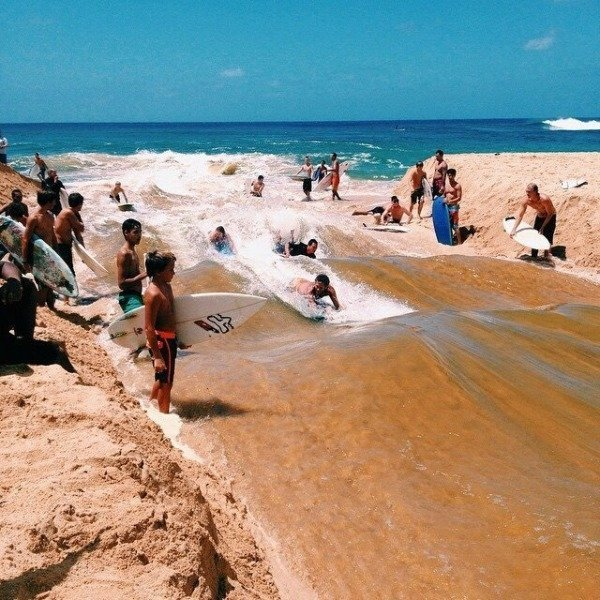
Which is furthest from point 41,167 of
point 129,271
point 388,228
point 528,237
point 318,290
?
point 528,237

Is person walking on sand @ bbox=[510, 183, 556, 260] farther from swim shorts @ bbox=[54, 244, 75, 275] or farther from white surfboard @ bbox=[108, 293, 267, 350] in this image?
swim shorts @ bbox=[54, 244, 75, 275]

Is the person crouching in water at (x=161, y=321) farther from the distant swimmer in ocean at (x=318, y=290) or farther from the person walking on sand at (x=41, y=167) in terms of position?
the person walking on sand at (x=41, y=167)

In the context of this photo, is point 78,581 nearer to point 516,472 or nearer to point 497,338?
point 516,472

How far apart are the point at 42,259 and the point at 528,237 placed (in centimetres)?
858

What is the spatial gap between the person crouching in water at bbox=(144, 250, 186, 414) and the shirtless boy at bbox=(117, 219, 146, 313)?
1424mm

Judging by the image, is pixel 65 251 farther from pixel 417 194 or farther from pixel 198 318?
pixel 417 194

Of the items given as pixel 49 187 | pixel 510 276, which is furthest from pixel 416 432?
pixel 49 187

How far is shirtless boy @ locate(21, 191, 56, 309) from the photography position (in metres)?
6.24

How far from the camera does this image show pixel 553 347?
6320 millimetres

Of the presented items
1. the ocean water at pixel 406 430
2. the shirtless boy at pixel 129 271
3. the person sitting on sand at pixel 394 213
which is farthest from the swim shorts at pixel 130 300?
the person sitting on sand at pixel 394 213

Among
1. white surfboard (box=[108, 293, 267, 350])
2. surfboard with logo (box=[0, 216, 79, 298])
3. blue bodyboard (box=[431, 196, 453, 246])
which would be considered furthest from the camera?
blue bodyboard (box=[431, 196, 453, 246])

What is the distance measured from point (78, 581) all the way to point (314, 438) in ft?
8.57

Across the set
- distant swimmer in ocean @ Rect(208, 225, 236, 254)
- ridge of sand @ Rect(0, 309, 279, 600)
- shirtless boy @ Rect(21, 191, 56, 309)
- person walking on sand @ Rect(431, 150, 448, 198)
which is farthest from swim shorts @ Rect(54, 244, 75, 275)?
person walking on sand @ Rect(431, 150, 448, 198)

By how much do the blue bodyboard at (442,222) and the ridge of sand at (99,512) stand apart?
413 inches
